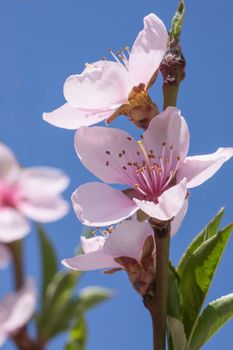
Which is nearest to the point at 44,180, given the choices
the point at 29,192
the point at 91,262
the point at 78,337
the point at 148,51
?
the point at 29,192

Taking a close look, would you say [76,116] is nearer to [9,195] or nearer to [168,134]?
[168,134]

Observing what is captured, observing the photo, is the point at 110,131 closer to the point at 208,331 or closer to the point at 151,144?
the point at 151,144

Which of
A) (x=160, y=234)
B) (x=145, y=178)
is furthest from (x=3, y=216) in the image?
(x=145, y=178)

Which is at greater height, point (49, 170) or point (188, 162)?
point (49, 170)

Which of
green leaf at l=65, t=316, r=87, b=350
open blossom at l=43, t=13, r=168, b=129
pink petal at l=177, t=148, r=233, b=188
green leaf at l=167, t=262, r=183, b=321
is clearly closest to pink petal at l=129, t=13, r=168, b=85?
open blossom at l=43, t=13, r=168, b=129

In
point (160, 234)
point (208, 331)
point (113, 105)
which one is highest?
point (113, 105)

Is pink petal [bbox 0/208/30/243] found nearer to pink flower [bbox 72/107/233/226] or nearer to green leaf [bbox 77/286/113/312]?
green leaf [bbox 77/286/113/312]

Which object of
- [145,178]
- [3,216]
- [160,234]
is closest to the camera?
[3,216]
